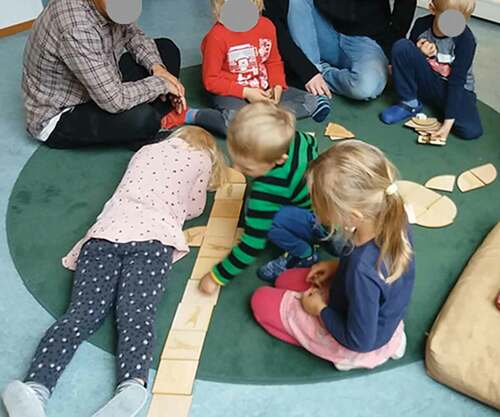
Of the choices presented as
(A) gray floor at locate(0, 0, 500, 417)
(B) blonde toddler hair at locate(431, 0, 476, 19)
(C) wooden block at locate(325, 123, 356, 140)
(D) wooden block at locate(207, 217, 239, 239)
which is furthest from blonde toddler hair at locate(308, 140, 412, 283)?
(B) blonde toddler hair at locate(431, 0, 476, 19)

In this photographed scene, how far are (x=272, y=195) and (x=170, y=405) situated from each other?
1.40 feet

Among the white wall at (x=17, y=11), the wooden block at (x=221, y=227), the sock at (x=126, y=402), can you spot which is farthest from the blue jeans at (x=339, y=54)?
the sock at (x=126, y=402)

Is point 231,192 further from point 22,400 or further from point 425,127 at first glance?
point 22,400

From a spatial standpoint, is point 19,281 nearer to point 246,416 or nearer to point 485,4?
point 246,416

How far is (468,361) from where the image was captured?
1112mm

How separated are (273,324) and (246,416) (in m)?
0.19

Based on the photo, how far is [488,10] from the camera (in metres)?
2.42

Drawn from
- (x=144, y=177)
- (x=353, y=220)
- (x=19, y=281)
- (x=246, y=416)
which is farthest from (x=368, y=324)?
(x=19, y=281)

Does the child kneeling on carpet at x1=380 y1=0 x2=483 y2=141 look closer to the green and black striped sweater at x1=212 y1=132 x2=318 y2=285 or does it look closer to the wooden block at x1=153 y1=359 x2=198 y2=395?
the green and black striped sweater at x1=212 y1=132 x2=318 y2=285

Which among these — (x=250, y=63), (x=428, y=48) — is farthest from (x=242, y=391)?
(x=428, y=48)

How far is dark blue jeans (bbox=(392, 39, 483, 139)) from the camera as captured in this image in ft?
5.86

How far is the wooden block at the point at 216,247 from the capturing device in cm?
142

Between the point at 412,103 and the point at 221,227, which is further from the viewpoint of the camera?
the point at 412,103

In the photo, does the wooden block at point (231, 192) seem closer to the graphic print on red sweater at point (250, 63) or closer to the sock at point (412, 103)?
the graphic print on red sweater at point (250, 63)
